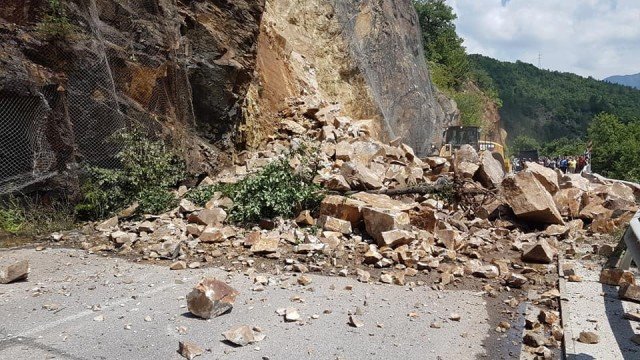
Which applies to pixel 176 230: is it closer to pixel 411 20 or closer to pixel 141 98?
pixel 141 98

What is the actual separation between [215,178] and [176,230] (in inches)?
99.3

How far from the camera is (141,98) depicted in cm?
841

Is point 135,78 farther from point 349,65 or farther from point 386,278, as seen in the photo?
point 349,65

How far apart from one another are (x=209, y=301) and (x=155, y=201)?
384 centimetres

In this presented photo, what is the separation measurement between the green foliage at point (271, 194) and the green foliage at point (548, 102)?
90.3 meters

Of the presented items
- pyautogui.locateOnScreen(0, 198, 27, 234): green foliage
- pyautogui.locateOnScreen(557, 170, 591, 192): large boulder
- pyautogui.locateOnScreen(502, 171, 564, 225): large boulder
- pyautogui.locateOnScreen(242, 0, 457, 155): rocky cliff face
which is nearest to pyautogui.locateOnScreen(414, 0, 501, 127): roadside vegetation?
pyautogui.locateOnScreen(242, 0, 457, 155): rocky cliff face

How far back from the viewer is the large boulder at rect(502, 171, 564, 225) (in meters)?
8.21

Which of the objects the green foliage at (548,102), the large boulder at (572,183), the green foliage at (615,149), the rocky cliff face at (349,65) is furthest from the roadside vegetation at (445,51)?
the green foliage at (548,102)

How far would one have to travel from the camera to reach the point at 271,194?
24.4 feet

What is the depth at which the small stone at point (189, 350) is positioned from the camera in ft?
12.0

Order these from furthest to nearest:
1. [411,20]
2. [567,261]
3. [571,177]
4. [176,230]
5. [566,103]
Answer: [566,103] < [411,20] < [571,177] < [176,230] < [567,261]

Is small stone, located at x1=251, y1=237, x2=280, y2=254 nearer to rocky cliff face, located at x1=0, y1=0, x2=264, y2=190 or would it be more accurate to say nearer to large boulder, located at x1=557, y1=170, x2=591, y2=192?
rocky cliff face, located at x1=0, y1=0, x2=264, y2=190

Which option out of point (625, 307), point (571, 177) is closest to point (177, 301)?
point (625, 307)

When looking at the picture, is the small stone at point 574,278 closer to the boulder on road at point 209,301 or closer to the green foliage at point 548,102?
the boulder on road at point 209,301
